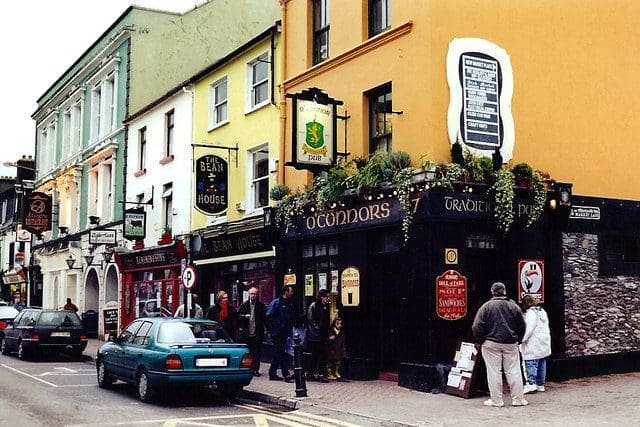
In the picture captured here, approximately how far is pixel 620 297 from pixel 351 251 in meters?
5.67

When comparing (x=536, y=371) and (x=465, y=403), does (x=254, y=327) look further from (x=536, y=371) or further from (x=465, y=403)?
(x=536, y=371)

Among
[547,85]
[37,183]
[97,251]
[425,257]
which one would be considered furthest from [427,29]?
[37,183]

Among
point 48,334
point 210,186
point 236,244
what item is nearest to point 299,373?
point 236,244

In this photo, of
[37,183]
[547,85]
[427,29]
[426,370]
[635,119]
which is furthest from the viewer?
[37,183]

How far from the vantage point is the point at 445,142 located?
14.5 meters

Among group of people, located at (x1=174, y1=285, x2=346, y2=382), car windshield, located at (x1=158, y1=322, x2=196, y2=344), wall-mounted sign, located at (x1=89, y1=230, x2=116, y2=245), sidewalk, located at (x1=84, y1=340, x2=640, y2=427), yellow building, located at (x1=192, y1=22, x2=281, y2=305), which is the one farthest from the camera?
wall-mounted sign, located at (x1=89, y1=230, x2=116, y2=245)

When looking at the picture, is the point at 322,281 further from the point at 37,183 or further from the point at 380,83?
the point at 37,183

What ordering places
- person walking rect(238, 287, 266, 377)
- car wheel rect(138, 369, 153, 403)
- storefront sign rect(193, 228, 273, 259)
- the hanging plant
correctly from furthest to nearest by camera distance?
1. storefront sign rect(193, 228, 273, 259)
2. person walking rect(238, 287, 266, 377)
3. the hanging plant
4. car wheel rect(138, 369, 153, 403)

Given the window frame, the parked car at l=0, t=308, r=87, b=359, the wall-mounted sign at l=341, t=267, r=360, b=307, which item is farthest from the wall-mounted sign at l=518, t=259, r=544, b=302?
the parked car at l=0, t=308, r=87, b=359

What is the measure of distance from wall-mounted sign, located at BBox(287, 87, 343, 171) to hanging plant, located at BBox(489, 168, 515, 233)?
152 inches

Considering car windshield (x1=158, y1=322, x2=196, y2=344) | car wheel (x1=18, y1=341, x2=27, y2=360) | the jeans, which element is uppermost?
car windshield (x1=158, y1=322, x2=196, y2=344)

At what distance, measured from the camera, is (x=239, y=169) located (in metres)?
22.1

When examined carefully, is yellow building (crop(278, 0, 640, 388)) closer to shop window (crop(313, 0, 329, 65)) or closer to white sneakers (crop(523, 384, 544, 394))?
shop window (crop(313, 0, 329, 65))

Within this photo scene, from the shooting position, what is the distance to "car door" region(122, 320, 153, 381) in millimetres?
13406
